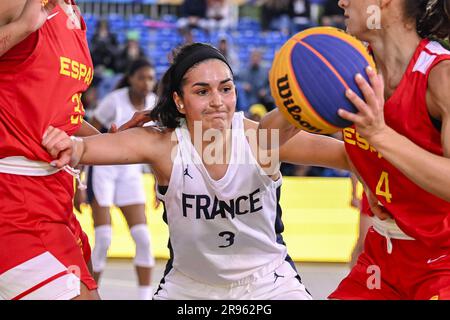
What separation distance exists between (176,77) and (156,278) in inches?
181

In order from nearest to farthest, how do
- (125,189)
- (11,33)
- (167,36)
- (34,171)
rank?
(11,33), (34,171), (125,189), (167,36)

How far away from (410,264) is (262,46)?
12.2 meters

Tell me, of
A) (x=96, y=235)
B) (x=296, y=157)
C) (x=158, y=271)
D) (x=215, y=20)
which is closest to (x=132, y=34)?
(x=215, y=20)

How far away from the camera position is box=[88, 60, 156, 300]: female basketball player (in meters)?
7.18

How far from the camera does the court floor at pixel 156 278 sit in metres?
7.58

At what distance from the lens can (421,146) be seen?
134 inches

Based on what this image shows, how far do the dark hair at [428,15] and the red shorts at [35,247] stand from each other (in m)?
1.69

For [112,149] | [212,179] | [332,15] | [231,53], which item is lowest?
[231,53]

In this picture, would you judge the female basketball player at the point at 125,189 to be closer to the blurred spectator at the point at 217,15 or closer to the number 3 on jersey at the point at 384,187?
the number 3 on jersey at the point at 384,187

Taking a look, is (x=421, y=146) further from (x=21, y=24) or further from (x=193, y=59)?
(x=21, y=24)

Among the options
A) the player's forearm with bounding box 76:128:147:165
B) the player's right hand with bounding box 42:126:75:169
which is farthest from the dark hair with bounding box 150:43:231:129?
the player's right hand with bounding box 42:126:75:169

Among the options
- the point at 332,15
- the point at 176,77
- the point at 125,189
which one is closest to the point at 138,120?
the point at 176,77
